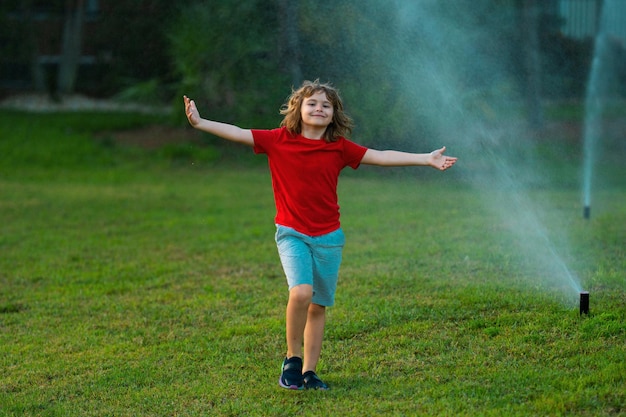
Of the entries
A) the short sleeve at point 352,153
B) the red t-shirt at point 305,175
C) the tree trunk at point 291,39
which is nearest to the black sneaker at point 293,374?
the red t-shirt at point 305,175

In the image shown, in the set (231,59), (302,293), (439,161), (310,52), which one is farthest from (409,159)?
(231,59)

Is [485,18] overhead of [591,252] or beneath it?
overhead

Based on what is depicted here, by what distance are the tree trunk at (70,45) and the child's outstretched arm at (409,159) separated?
1409 cm

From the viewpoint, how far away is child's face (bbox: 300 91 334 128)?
390 cm

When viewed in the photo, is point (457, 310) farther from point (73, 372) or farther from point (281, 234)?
point (73, 372)

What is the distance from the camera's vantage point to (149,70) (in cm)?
1580

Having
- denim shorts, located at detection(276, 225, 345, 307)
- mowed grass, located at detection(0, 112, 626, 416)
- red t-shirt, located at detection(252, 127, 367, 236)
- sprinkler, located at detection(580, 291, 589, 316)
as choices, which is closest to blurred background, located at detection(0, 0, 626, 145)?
mowed grass, located at detection(0, 112, 626, 416)

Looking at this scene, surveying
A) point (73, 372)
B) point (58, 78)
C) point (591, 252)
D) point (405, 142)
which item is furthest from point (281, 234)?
point (58, 78)

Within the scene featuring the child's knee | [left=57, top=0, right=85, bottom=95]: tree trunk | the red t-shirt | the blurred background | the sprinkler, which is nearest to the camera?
the child's knee

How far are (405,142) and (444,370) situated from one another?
15.1 ft

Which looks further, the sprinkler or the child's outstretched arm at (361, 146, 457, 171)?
the sprinkler

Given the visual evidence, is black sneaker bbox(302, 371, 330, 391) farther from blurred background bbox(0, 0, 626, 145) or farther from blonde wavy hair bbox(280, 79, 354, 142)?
blurred background bbox(0, 0, 626, 145)

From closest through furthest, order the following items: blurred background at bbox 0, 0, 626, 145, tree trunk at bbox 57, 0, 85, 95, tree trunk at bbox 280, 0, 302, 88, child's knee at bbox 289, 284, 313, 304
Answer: child's knee at bbox 289, 284, 313, 304 < blurred background at bbox 0, 0, 626, 145 < tree trunk at bbox 280, 0, 302, 88 < tree trunk at bbox 57, 0, 85, 95

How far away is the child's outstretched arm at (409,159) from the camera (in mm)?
3941
